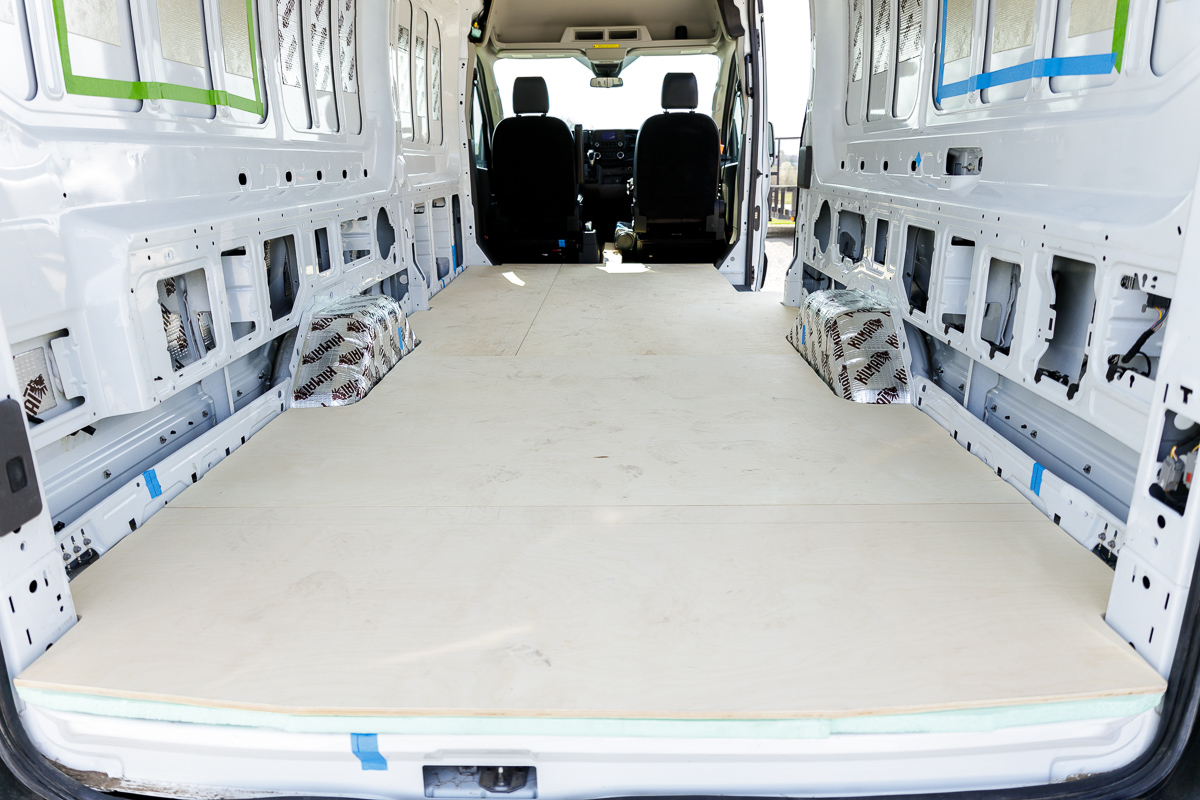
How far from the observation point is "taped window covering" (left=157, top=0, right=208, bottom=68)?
223 centimetres

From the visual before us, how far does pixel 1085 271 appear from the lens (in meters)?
2.01

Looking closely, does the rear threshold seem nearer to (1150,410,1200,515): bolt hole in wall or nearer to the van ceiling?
(1150,410,1200,515): bolt hole in wall

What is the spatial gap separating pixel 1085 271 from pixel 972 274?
473mm

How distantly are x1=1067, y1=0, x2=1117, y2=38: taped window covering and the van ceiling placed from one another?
207 inches

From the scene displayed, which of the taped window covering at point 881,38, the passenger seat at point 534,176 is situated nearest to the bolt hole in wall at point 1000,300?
the taped window covering at point 881,38

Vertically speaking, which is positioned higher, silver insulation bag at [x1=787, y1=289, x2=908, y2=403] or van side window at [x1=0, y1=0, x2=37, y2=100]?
van side window at [x1=0, y1=0, x2=37, y2=100]

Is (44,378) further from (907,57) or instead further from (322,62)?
(907,57)

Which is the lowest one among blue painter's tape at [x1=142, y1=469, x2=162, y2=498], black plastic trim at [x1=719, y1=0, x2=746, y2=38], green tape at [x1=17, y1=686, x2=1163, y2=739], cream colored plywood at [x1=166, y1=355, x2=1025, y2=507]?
green tape at [x1=17, y1=686, x2=1163, y2=739]

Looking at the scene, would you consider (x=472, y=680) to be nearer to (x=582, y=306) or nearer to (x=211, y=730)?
(x=211, y=730)

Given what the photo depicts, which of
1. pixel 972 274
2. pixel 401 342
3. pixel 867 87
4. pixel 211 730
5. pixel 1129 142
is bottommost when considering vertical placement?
pixel 211 730

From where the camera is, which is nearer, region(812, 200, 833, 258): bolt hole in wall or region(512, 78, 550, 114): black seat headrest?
region(812, 200, 833, 258): bolt hole in wall

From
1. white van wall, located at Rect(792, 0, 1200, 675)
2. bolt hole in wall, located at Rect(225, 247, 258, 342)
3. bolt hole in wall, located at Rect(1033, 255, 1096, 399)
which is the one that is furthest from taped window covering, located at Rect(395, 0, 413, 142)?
bolt hole in wall, located at Rect(1033, 255, 1096, 399)

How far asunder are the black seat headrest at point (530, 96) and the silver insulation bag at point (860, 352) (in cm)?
413

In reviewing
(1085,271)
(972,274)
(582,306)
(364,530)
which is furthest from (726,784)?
(582,306)
